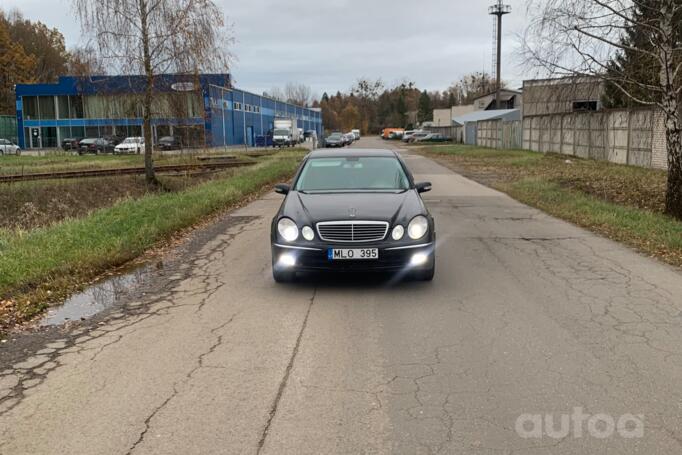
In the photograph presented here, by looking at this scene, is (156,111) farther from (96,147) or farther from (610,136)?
(96,147)

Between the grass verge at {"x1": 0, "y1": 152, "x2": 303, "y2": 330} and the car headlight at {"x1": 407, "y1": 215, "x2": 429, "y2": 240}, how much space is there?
3902 mm

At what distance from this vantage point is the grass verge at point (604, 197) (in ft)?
32.2

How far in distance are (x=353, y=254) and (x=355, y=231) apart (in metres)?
0.25

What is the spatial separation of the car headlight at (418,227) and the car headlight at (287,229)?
122cm

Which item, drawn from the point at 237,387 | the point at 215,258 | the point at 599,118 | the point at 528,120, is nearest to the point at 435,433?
the point at 237,387

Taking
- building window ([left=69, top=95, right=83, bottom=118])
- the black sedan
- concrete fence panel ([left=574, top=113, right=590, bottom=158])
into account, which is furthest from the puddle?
building window ([left=69, top=95, right=83, bottom=118])

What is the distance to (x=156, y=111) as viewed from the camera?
68.8ft

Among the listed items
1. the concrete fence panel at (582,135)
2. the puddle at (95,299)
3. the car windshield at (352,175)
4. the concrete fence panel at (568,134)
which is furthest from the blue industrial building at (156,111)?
the concrete fence panel at (568,134)

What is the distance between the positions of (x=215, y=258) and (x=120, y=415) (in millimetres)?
5137

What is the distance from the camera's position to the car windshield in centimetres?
764

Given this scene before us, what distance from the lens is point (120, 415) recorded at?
12.3ft

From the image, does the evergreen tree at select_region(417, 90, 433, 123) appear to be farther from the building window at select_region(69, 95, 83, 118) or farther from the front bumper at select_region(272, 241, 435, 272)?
the front bumper at select_region(272, 241, 435, 272)

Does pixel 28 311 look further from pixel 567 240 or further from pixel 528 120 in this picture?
pixel 528 120

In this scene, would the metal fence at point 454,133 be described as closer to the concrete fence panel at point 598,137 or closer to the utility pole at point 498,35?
the utility pole at point 498,35
